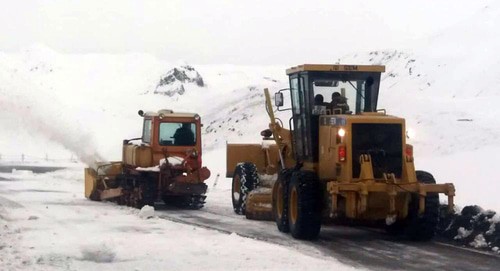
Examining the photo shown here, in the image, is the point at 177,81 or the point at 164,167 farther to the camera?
the point at 177,81

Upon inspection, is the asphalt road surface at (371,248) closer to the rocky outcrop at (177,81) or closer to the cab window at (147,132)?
the cab window at (147,132)

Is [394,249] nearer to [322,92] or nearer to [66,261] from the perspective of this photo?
[322,92]

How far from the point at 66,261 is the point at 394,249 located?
531 cm

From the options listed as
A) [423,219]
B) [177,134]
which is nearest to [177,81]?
[177,134]

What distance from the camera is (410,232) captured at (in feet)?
46.1

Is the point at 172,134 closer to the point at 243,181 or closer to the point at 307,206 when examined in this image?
the point at 243,181

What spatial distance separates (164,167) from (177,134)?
3.87 ft

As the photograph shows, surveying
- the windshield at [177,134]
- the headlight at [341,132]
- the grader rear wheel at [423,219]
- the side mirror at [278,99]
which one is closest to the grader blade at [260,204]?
the side mirror at [278,99]

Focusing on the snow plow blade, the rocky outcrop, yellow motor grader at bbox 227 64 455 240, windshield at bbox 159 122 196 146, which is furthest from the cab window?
the rocky outcrop

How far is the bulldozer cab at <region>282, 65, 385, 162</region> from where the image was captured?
14695 millimetres

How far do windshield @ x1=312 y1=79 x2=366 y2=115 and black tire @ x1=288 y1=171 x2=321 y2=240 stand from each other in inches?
53.8

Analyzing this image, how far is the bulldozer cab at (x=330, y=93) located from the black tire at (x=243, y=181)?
3.56 m

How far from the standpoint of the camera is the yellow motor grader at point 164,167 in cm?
2042

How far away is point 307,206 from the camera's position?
1369cm
